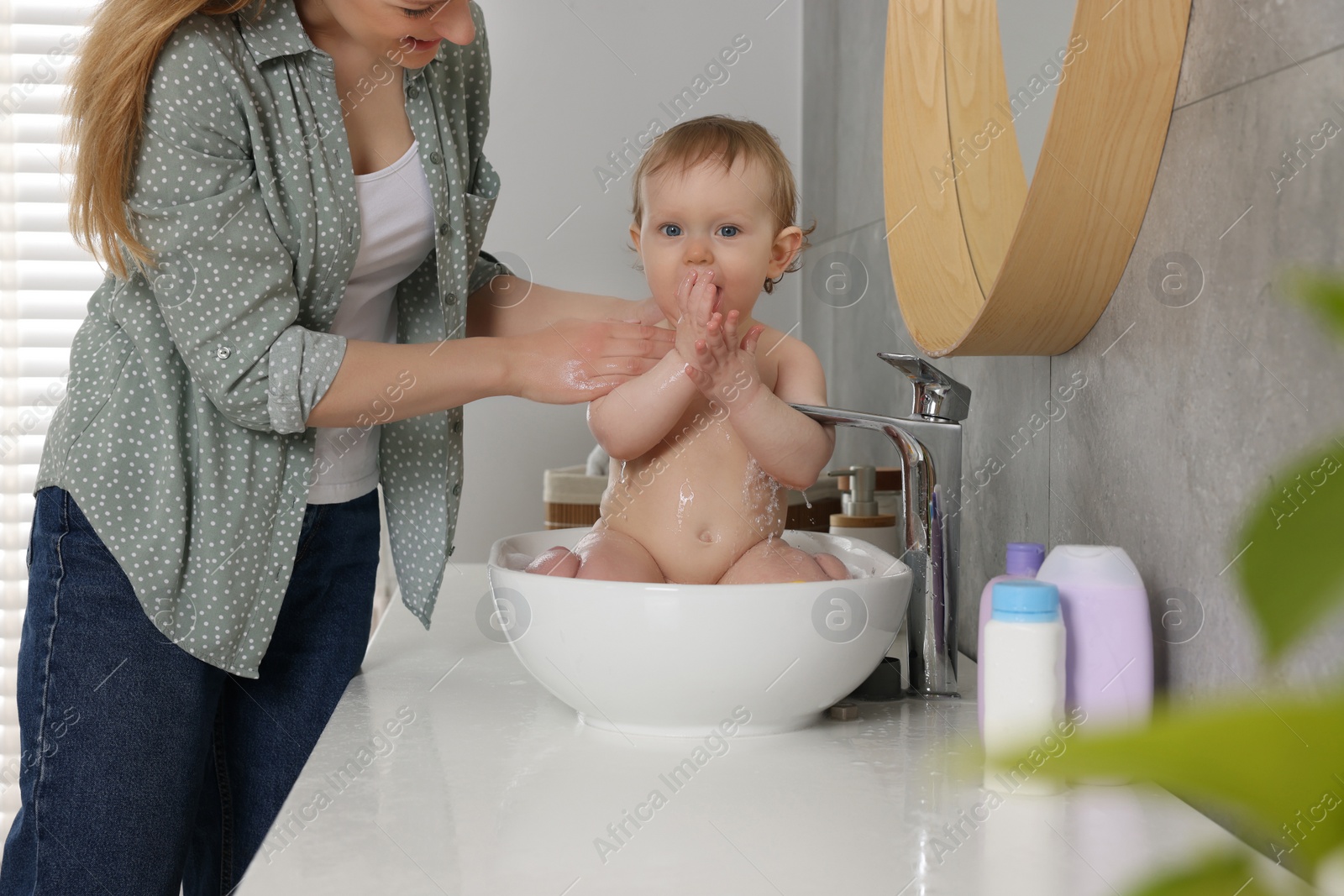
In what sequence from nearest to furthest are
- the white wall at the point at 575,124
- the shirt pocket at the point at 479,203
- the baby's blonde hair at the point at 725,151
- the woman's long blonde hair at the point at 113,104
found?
the woman's long blonde hair at the point at 113,104 < the baby's blonde hair at the point at 725,151 < the shirt pocket at the point at 479,203 < the white wall at the point at 575,124

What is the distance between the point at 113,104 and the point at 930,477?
63cm

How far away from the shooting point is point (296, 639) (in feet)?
3.25

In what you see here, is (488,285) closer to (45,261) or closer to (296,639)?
(296,639)

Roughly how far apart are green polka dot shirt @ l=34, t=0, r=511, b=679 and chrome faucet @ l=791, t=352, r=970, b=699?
0.37 metres

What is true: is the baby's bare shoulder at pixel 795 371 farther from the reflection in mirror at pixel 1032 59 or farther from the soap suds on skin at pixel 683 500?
the reflection in mirror at pixel 1032 59

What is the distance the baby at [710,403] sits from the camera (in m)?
0.79

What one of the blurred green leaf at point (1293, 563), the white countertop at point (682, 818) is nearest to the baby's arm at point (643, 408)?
the white countertop at point (682, 818)

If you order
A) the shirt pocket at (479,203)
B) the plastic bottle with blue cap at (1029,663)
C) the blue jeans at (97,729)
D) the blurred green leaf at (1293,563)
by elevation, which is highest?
the shirt pocket at (479,203)

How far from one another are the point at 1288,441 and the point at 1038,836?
0.80ft

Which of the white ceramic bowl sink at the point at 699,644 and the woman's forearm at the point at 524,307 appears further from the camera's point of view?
the woman's forearm at the point at 524,307

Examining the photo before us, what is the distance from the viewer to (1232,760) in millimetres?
94

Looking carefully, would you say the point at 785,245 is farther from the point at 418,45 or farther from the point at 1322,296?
the point at 1322,296

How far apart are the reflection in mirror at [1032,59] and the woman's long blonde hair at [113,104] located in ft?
2.02

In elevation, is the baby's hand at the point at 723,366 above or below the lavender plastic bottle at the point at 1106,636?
above
